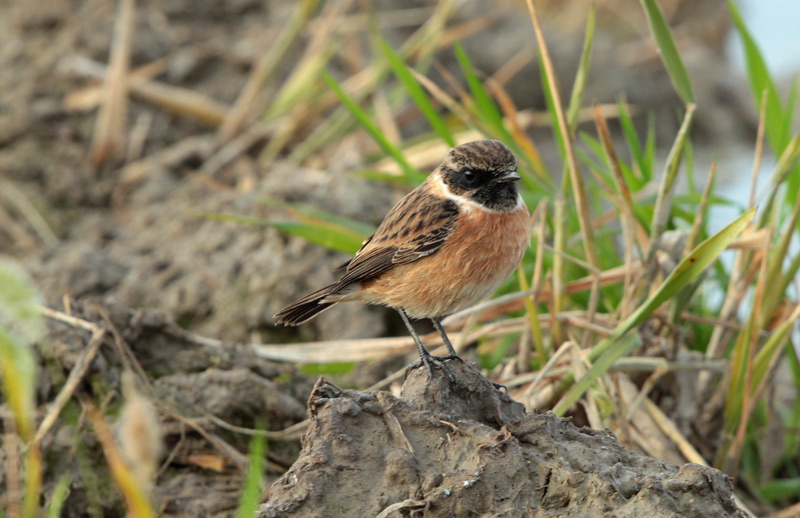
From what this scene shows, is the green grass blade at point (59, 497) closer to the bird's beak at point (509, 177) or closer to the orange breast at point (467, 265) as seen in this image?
the orange breast at point (467, 265)

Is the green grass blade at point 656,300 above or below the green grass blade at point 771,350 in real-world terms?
above

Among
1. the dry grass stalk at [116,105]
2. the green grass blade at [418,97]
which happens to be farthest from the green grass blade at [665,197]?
the dry grass stalk at [116,105]

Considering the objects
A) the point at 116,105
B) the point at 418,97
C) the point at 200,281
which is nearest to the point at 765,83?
the point at 418,97

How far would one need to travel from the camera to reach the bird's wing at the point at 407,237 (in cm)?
421

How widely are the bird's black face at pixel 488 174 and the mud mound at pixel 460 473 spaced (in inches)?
53.9

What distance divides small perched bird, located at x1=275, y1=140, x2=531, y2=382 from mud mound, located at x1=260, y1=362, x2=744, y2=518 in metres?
0.98

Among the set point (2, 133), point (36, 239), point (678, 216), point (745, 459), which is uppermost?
point (2, 133)

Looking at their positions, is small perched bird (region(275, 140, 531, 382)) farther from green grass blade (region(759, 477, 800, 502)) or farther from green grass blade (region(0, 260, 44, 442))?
green grass blade (region(0, 260, 44, 442))

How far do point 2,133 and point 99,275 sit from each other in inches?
108

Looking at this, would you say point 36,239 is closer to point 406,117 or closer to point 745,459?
point 406,117

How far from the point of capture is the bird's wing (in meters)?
4.21

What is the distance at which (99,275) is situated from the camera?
5875 mm

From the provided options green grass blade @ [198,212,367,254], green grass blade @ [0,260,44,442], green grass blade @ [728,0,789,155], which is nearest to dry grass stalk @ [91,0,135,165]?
green grass blade @ [198,212,367,254]

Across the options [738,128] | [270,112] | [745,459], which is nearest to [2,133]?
[270,112]
